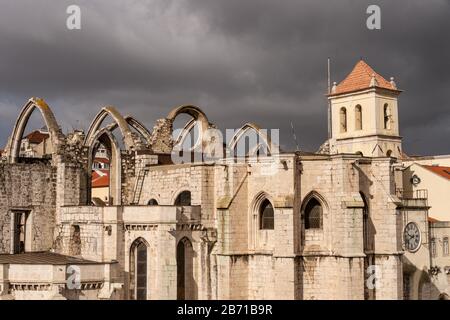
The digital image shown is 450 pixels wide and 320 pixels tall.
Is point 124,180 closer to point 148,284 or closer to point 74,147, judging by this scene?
point 74,147

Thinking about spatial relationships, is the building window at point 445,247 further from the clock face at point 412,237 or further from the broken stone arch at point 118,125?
the broken stone arch at point 118,125

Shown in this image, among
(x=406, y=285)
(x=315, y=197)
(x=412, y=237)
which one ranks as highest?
(x=315, y=197)

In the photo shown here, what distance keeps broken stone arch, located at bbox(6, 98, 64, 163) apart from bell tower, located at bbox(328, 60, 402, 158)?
26823mm

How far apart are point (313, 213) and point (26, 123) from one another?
17788 millimetres

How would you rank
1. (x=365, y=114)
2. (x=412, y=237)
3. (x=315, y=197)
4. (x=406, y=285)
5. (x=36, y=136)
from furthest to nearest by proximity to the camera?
(x=36, y=136) < (x=365, y=114) < (x=412, y=237) < (x=406, y=285) < (x=315, y=197)

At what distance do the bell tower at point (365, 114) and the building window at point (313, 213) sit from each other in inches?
1039

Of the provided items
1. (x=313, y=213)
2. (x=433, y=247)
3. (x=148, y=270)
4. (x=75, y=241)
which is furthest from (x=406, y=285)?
(x=75, y=241)

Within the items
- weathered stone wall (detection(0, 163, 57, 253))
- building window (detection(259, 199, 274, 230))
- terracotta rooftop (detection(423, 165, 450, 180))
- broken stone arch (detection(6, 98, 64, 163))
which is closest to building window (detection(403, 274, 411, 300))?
terracotta rooftop (detection(423, 165, 450, 180))

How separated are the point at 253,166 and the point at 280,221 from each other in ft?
11.0

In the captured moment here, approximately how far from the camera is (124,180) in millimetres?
41125

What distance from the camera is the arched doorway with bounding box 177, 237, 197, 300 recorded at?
35312 millimetres

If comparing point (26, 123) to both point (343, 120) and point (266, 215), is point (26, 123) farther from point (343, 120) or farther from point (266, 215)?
point (343, 120)

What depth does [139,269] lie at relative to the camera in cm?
3459
